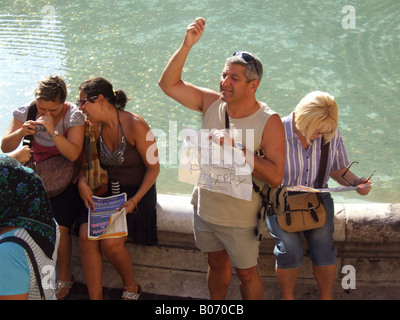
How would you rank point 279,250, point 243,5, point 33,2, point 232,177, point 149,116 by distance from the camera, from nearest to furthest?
point 232,177 → point 279,250 → point 149,116 → point 243,5 → point 33,2

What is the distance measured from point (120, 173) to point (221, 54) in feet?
9.37

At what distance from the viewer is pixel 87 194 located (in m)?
3.26

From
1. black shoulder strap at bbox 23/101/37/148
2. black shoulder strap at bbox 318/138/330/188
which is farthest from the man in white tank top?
black shoulder strap at bbox 23/101/37/148

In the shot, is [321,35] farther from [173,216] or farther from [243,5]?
[173,216]

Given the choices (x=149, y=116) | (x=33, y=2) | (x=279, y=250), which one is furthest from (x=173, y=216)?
(x=33, y=2)

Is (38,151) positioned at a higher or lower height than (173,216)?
higher

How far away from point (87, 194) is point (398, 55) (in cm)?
392

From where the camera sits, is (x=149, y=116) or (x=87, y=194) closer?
(x=87, y=194)

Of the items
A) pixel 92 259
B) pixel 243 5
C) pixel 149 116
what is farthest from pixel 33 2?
pixel 92 259

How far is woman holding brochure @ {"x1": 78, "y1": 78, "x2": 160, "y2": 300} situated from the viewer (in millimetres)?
3227

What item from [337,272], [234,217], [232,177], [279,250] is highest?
[232,177]

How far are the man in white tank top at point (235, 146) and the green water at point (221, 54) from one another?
1237 mm

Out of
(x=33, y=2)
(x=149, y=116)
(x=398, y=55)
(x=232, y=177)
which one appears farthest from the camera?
(x=33, y=2)

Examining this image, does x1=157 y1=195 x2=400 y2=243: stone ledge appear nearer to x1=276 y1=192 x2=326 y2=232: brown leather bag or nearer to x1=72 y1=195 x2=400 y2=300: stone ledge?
x1=72 y1=195 x2=400 y2=300: stone ledge
